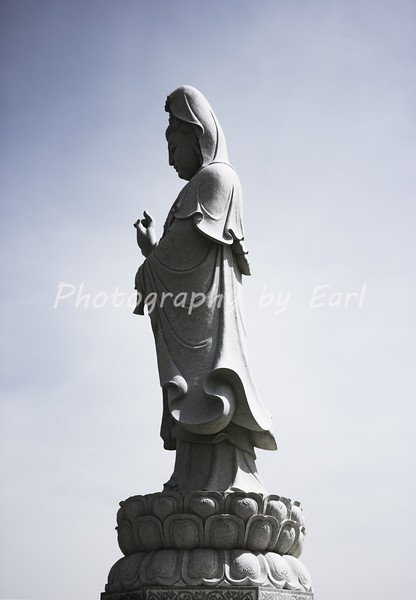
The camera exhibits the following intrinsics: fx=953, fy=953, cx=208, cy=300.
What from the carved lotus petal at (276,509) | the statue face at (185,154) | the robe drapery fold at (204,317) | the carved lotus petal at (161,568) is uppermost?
the statue face at (185,154)

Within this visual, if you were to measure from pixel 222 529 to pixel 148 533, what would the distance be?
1.79 feet

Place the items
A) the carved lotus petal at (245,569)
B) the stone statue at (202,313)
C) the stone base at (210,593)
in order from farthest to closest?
the stone statue at (202,313)
the carved lotus petal at (245,569)
the stone base at (210,593)

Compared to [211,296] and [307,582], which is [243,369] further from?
[307,582]

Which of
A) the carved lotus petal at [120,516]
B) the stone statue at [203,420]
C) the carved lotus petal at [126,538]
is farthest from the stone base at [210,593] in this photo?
the carved lotus petal at [120,516]

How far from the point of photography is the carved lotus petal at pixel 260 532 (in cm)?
664

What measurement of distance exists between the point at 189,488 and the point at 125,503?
503 mm

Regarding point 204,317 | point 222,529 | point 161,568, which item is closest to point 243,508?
point 222,529

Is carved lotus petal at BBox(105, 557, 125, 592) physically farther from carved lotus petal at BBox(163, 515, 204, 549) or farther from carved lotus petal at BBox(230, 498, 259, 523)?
carved lotus petal at BBox(230, 498, 259, 523)

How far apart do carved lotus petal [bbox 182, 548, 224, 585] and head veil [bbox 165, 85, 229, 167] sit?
3.28 metres

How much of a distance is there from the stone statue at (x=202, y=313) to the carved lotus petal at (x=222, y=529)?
40 centimetres

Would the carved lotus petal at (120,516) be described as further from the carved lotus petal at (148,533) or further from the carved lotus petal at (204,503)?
the carved lotus petal at (204,503)

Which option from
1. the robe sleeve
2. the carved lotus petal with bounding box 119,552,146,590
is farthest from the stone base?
the robe sleeve

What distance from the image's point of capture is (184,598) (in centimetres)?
639

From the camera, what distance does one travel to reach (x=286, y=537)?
6.86 m
